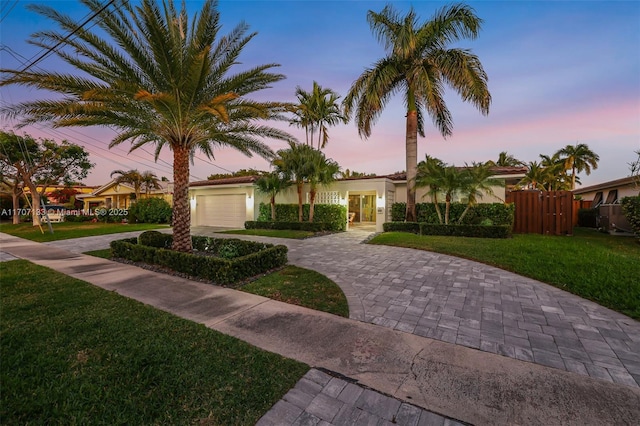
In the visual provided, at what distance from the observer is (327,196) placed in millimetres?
16219

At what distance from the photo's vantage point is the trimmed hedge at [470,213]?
41.2ft

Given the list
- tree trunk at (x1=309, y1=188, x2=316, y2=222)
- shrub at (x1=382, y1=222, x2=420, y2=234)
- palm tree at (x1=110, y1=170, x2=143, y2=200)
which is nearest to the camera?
shrub at (x1=382, y1=222, x2=420, y2=234)

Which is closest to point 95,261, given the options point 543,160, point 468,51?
point 468,51

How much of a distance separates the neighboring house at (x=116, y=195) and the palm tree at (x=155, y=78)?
18950 millimetres

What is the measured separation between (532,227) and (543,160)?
26827 mm

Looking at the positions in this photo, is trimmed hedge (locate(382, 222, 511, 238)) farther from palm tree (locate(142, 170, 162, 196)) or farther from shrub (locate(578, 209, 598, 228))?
palm tree (locate(142, 170, 162, 196))

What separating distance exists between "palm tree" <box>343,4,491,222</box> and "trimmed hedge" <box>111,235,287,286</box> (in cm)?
951

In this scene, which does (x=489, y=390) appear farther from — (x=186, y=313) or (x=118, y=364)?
(x=186, y=313)

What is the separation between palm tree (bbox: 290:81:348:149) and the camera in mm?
19500

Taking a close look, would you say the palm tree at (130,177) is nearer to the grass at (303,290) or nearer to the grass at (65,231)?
the grass at (65,231)

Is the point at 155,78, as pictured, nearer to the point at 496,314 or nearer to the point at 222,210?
the point at 496,314

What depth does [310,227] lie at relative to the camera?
14.5 meters

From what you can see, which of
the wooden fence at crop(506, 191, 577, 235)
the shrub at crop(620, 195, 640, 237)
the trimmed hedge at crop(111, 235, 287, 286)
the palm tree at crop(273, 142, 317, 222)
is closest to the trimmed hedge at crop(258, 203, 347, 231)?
the palm tree at crop(273, 142, 317, 222)

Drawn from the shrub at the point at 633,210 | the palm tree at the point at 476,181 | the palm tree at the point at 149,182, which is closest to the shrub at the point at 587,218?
the shrub at the point at 633,210
